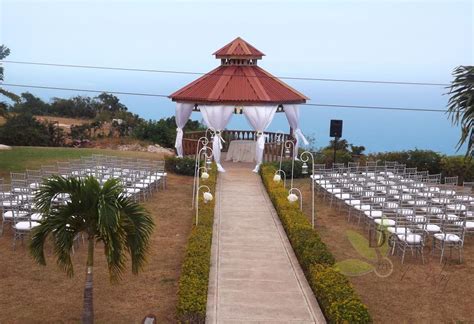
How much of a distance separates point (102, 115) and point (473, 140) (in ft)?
108

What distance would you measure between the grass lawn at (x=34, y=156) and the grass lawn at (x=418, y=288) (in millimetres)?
A: 13244

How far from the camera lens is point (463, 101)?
20.0 metres

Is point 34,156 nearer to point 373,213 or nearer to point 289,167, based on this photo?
point 289,167

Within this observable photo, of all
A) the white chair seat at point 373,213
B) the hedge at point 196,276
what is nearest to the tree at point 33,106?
the hedge at point 196,276

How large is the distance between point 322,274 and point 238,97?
14.3m

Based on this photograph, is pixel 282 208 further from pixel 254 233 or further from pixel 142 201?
pixel 142 201

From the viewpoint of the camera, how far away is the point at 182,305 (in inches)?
336

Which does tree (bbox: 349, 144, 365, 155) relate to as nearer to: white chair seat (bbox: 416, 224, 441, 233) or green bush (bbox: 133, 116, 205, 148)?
green bush (bbox: 133, 116, 205, 148)

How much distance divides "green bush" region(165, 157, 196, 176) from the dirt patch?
962 centimetres

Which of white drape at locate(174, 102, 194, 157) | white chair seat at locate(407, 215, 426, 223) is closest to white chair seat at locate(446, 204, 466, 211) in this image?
white chair seat at locate(407, 215, 426, 223)

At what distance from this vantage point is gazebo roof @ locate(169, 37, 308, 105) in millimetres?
23494

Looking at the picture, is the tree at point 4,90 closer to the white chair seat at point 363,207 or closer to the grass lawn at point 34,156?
the grass lawn at point 34,156

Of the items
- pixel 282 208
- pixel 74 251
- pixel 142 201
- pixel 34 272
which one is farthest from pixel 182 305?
pixel 142 201

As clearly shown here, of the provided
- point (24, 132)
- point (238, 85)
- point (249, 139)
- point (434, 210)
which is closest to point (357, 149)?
point (249, 139)
